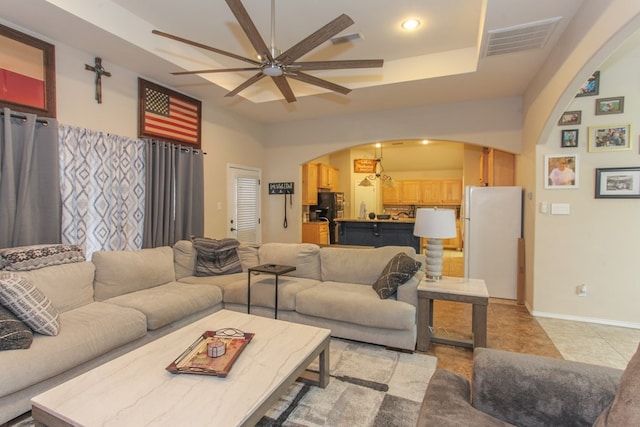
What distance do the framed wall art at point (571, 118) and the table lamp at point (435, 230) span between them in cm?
199

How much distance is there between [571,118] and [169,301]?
4.73m

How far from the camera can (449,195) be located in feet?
33.7

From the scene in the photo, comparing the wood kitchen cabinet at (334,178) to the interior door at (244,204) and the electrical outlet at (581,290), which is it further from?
the electrical outlet at (581,290)

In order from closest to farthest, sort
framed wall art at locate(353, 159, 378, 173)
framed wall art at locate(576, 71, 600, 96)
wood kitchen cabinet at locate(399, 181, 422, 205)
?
framed wall art at locate(576, 71, 600, 96) < framed wall art at locate(353, 159, 378, 173) < wood kitchen cabinet at locate(399, 181, 422, 205)

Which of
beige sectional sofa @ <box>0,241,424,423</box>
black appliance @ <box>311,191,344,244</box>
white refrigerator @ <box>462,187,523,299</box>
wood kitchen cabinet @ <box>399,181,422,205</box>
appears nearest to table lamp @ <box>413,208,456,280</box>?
beige sectional sofa @ <box>0,241,424,423</box>

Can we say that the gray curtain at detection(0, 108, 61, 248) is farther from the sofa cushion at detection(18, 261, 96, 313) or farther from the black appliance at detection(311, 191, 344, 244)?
the black appliance at detection(311, 191, 344, 244)

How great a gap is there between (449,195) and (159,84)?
343 inches

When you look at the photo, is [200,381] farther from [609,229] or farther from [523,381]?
[609,229]

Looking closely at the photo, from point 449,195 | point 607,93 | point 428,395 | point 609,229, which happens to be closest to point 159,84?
point 428,395

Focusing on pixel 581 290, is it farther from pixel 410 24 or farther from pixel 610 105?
pixel 410 24

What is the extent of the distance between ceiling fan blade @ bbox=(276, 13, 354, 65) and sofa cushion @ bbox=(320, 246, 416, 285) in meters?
2.15

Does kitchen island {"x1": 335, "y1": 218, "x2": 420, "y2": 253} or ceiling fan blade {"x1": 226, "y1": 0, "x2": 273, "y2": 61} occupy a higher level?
ceiling fan blade {"x1": 226, "y1": 0, "x2": 273, "y2": 61}

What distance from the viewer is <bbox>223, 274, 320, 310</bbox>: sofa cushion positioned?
3.33 meters

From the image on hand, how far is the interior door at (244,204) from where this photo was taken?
219 inches
